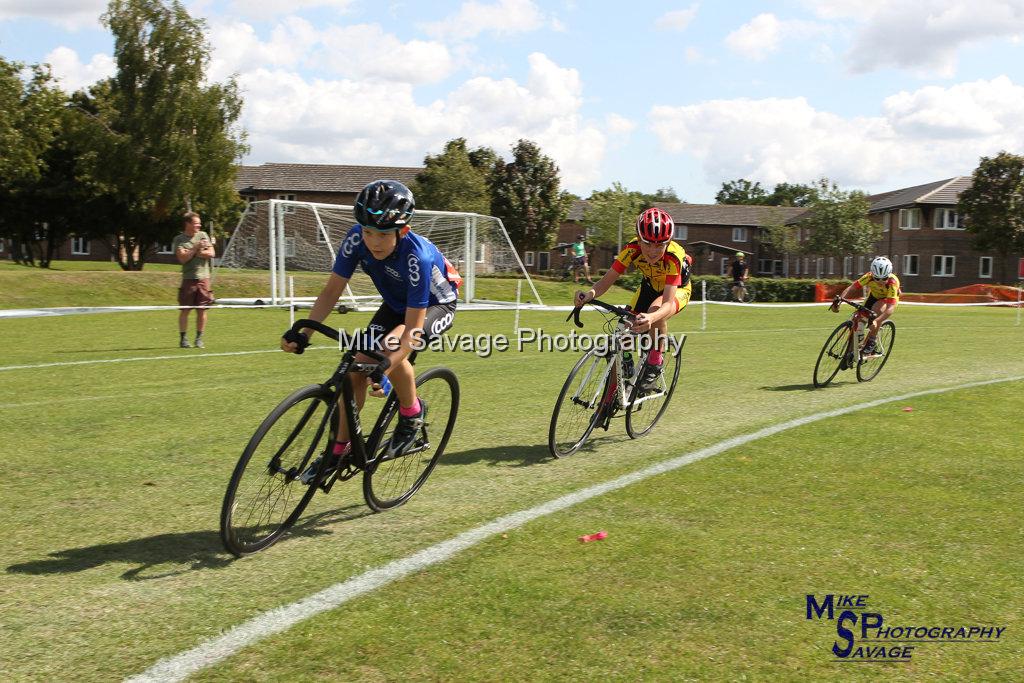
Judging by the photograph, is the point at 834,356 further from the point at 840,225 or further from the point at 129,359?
the point at 840,225

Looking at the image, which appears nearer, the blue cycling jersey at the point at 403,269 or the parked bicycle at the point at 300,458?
the parked bicycle at the point at 300,458

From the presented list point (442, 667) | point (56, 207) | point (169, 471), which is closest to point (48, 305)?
point (169, 471)

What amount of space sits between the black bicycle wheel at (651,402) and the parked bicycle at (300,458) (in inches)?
114

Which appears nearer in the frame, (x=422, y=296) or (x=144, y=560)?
(x=144, y=560)

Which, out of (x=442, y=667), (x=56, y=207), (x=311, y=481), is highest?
(x=56, y=207)

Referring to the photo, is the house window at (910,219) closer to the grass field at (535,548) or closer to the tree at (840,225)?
the tree at (840,225)

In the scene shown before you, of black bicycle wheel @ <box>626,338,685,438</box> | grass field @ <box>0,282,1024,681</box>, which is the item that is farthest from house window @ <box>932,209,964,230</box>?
black bicycle wheel @ <box>626,338,685,438</box>

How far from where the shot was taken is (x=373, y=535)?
4.93 metres

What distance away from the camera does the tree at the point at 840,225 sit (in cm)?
7100

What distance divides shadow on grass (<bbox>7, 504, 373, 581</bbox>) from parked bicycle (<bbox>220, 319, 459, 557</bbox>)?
0.54ft

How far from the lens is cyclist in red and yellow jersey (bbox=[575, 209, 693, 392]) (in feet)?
24.4

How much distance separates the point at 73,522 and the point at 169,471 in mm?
1264

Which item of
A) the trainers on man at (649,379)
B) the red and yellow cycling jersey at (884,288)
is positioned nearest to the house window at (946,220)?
the red and yellow cycling jersey at (884,288)

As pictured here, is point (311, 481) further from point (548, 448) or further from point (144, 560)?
point (548, 448)
